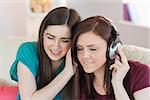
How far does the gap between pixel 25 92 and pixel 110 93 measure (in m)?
0.37

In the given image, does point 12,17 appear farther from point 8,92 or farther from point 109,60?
point 109,60

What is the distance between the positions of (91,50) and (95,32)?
7 centimetres

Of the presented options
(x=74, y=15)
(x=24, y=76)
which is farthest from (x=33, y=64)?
(x=74, y=15)

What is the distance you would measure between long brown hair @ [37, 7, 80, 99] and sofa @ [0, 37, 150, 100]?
252 millimetres

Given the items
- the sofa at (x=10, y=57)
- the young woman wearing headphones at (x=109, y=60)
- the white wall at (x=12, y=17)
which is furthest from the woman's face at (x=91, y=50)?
the white wall at (x=12, y=17)

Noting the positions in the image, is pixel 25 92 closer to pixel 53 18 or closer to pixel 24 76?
pixel 24 76

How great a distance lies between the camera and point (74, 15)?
53.4 inches

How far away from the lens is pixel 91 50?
4.19 feet

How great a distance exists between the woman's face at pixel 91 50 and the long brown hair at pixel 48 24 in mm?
98

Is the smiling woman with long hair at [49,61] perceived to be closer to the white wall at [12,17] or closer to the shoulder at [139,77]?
the shoulder at [139,77]

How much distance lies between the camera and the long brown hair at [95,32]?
1.27m

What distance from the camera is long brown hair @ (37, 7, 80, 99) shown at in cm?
133

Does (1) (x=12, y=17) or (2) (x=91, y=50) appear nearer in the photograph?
(2) (x=91, y=50)

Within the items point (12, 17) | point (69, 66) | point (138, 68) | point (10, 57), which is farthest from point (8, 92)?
point (12, 17)
